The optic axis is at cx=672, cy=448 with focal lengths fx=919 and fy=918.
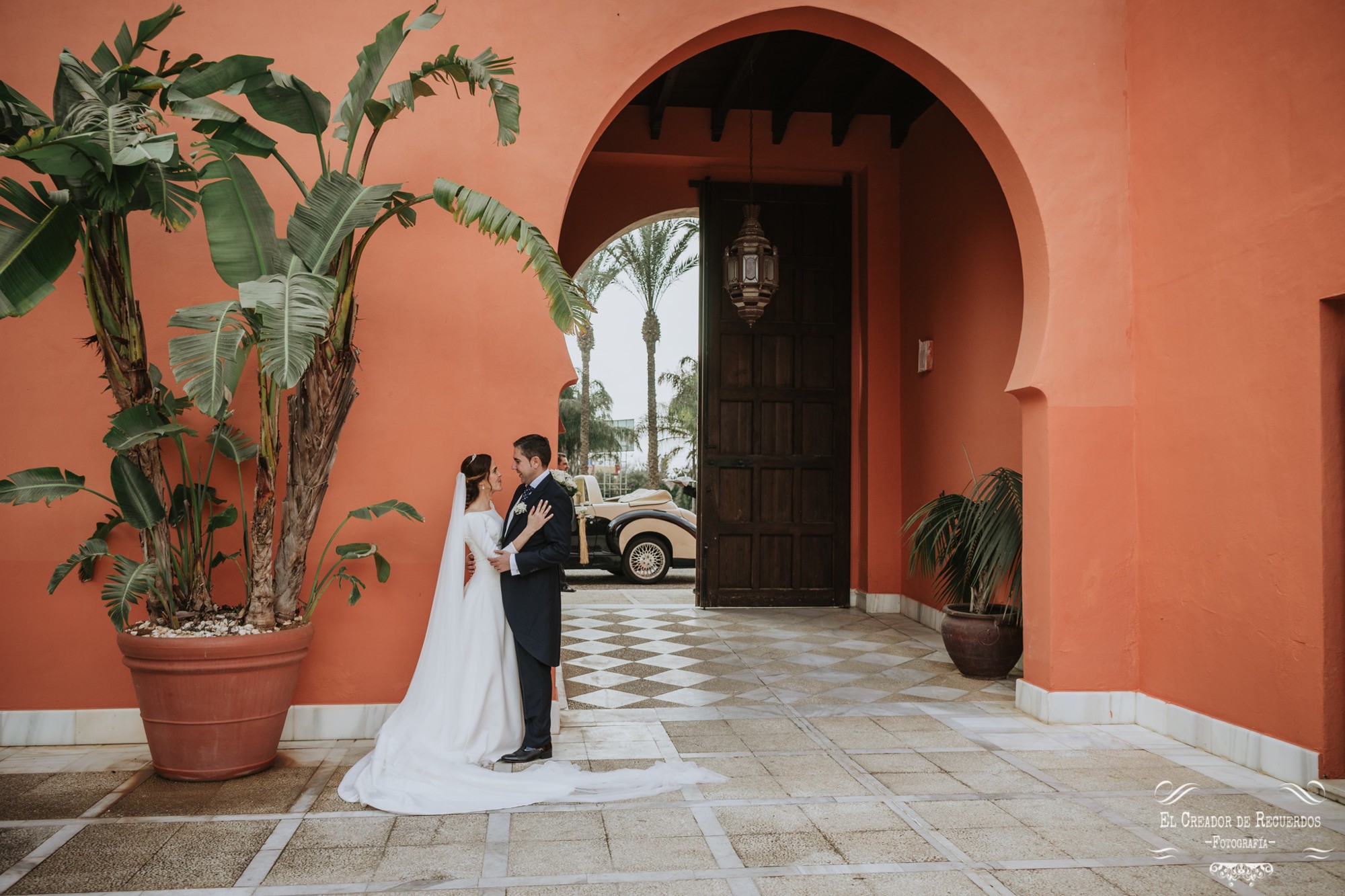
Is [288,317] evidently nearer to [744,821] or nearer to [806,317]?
[744,821]

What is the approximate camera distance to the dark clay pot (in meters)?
6.15

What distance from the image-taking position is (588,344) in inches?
965

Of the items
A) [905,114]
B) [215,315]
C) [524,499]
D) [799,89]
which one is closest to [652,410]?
[905,114]

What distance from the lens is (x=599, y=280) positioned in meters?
22.1

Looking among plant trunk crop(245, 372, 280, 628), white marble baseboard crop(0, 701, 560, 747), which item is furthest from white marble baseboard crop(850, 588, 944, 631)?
plant trunk crop(245, 372, 280, 628)

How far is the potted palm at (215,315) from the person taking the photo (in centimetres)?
365

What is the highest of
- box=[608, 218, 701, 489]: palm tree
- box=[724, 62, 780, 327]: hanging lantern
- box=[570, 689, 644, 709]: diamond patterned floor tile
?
box=[608, 218, 701, 489]: palm tree

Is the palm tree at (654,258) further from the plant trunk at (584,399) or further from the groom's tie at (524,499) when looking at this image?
the groom's tie at (524,499)

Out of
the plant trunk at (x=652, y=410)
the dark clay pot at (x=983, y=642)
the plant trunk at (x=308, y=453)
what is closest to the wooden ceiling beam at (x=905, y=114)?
the dark clay pot at (x=983, y=642)

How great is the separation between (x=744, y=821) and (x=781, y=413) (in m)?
6.43

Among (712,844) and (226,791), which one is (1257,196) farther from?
(226,791)

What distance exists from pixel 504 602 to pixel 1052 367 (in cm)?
340

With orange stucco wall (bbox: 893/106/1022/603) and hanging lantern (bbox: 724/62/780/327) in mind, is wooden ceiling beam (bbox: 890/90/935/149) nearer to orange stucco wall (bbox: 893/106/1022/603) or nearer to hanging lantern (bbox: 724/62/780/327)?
orange stucco wall (bbox: 893/106/1022/603)

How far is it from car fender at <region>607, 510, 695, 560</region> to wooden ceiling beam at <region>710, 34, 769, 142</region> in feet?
17.0
